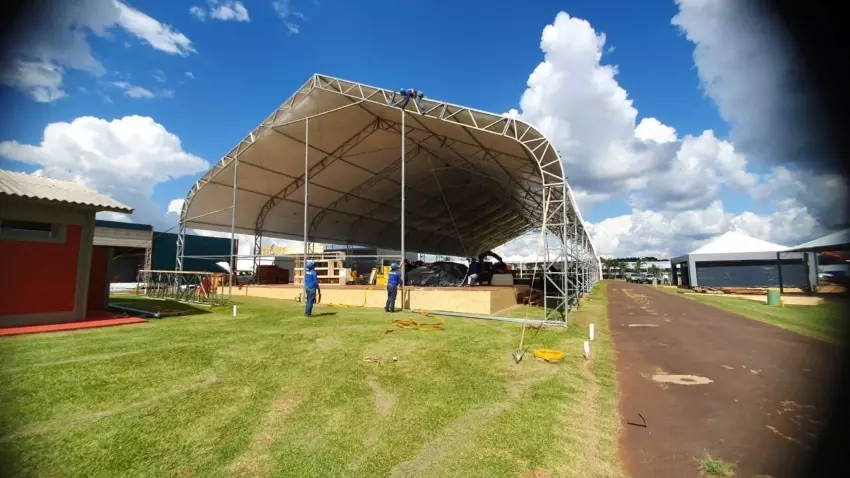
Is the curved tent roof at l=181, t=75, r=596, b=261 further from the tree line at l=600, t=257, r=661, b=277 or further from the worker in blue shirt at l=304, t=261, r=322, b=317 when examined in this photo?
the tree line at l=600, t=257, r=661, b=277

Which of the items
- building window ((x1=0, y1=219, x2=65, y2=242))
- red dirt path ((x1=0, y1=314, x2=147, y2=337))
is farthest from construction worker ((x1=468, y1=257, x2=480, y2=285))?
building window ((x1=0, y1=219, x2=65, y2=242))

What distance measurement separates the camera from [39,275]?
9688mm

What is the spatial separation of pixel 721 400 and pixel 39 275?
1444 cm

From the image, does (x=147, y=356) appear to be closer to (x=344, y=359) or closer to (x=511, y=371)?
(x=344, y=359)

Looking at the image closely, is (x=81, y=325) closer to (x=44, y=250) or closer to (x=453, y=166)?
(x=44, y=250)

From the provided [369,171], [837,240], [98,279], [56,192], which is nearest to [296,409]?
[837,240]

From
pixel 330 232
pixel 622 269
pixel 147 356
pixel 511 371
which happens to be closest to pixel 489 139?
pixel 511 371

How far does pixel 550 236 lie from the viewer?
14.5 m

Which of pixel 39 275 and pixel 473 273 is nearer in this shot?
pixel 39 275

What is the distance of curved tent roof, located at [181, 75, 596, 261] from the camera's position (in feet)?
49.9

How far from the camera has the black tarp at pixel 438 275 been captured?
17.8m

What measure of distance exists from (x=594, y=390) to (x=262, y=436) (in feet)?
15.7

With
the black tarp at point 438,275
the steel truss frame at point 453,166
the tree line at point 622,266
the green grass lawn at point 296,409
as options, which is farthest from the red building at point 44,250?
the tree line at point 622,266

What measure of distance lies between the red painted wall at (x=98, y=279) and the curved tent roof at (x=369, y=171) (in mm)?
7825
